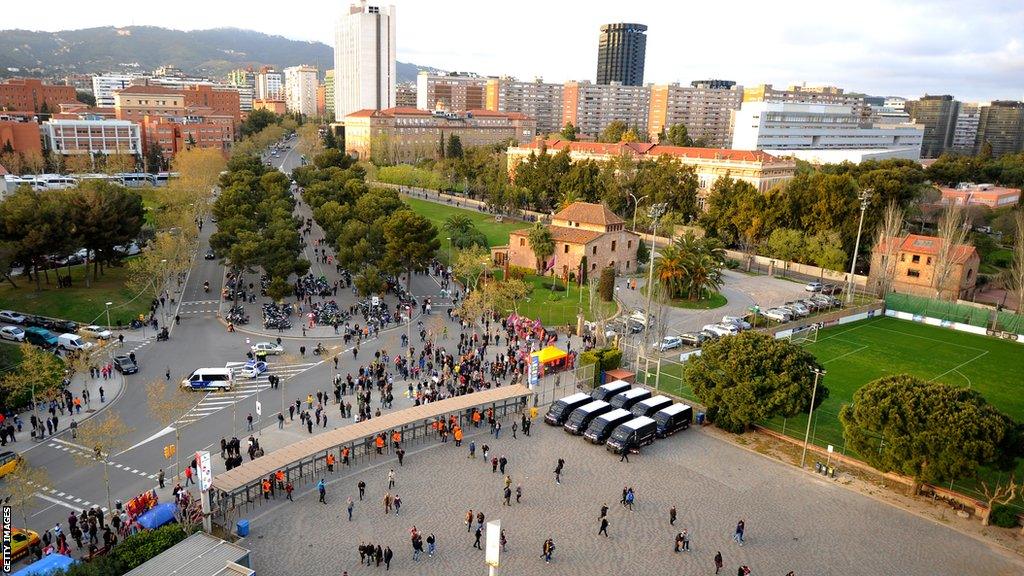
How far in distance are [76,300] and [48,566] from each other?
114 feet

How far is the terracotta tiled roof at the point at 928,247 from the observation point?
5859 cm

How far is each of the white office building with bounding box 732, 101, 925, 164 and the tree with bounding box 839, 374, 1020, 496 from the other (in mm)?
105374

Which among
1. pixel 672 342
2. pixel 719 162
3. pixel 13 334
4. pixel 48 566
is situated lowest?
pixel 672 342

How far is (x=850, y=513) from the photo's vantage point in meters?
24.9

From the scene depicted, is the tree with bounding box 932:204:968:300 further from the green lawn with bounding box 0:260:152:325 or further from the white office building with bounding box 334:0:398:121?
the white office building with bounding box 334:0:398:121

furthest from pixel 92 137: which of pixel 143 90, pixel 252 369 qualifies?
pixel 252 369

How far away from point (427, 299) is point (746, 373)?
2659cm

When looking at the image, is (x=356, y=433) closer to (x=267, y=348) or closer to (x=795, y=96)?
(x=267, y=348)

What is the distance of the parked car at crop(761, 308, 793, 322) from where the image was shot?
49469 millimetres

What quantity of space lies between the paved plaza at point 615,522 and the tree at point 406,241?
23.5 meters

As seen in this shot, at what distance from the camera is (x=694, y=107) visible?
636ft

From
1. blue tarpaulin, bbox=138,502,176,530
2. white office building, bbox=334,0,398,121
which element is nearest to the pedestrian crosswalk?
blue tarpaulin, bbox=138,502,176,530

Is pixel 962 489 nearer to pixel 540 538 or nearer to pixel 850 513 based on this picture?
pixel 850 513

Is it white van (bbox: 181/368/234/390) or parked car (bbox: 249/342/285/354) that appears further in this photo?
parked car (bbox: 249/342/285/354)
